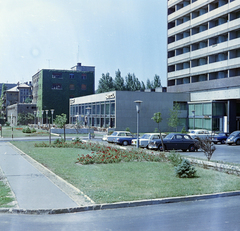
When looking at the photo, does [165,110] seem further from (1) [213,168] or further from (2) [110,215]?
(2) [110,215]

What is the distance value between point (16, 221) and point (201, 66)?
5321 cm

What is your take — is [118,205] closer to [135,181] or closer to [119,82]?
[135,181]

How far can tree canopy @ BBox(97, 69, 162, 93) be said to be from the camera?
103188mm

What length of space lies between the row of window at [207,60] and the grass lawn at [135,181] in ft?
128

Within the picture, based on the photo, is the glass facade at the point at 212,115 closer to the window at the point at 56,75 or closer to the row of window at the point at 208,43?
the row of window at the point at 208,43

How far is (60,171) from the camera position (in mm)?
14414

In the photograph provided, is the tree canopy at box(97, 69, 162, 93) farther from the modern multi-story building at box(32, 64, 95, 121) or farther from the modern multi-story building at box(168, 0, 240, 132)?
the modern multi-story building at box(168, 0, 240, 132)

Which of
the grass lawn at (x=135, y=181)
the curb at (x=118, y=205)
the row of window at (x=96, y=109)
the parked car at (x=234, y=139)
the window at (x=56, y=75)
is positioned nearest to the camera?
the curb at (x=118, y=205)

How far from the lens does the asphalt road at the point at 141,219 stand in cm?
735

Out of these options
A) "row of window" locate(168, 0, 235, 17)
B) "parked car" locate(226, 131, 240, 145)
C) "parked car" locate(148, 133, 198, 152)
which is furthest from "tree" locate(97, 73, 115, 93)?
"parked car" locate(148, 133, 198, 152)

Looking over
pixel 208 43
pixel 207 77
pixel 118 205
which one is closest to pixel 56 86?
pixel 207 77

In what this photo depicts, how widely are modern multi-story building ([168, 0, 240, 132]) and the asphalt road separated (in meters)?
43.0

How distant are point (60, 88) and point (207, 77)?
164ft

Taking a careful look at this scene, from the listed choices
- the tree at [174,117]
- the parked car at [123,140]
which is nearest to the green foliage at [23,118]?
the tree at [174,117]
